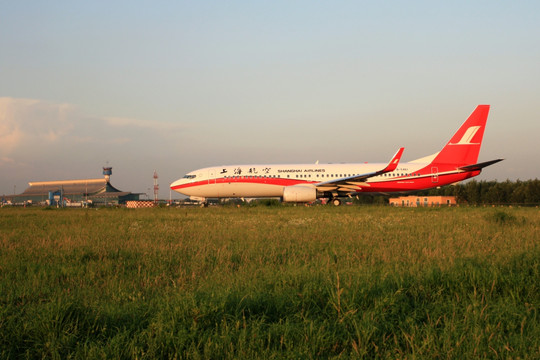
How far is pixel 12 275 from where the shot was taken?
614 cm

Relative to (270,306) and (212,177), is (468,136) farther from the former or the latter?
(270,306)

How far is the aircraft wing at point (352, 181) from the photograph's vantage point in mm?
31984

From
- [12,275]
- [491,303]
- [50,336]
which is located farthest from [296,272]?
[12,275]

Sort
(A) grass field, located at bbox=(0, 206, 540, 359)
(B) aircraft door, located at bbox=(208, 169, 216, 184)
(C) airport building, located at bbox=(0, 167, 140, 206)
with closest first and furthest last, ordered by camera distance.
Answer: (A) grass field, located at bbox=(0, 206, 540, 359)
(B) aircraft door, located at bbox=(208, 169, 216, 184)
(C) airport building, located at bbox=(0, 167, 140, 206)

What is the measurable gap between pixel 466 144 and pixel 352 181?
369 inches

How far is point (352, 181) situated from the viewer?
111 ft

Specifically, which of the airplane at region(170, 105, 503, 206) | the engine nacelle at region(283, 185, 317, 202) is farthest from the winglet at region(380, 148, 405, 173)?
the engine nacelle at region(283, 185, 317, 202)

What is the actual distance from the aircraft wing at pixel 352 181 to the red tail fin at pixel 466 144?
193 inches

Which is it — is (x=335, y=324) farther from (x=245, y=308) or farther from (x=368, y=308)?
(x=245, y=308)

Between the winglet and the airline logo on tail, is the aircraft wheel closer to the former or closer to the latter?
the winglet

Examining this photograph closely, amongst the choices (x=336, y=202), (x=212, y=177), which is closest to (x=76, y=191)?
(x=212, y=177)

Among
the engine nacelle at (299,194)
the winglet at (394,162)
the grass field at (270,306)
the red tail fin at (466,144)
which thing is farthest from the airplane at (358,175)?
the grass field at (270,306)

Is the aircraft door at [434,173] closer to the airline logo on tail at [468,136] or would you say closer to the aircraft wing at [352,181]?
the airline logo on tail at [468,136]

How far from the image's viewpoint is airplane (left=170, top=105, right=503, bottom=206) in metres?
34.2
